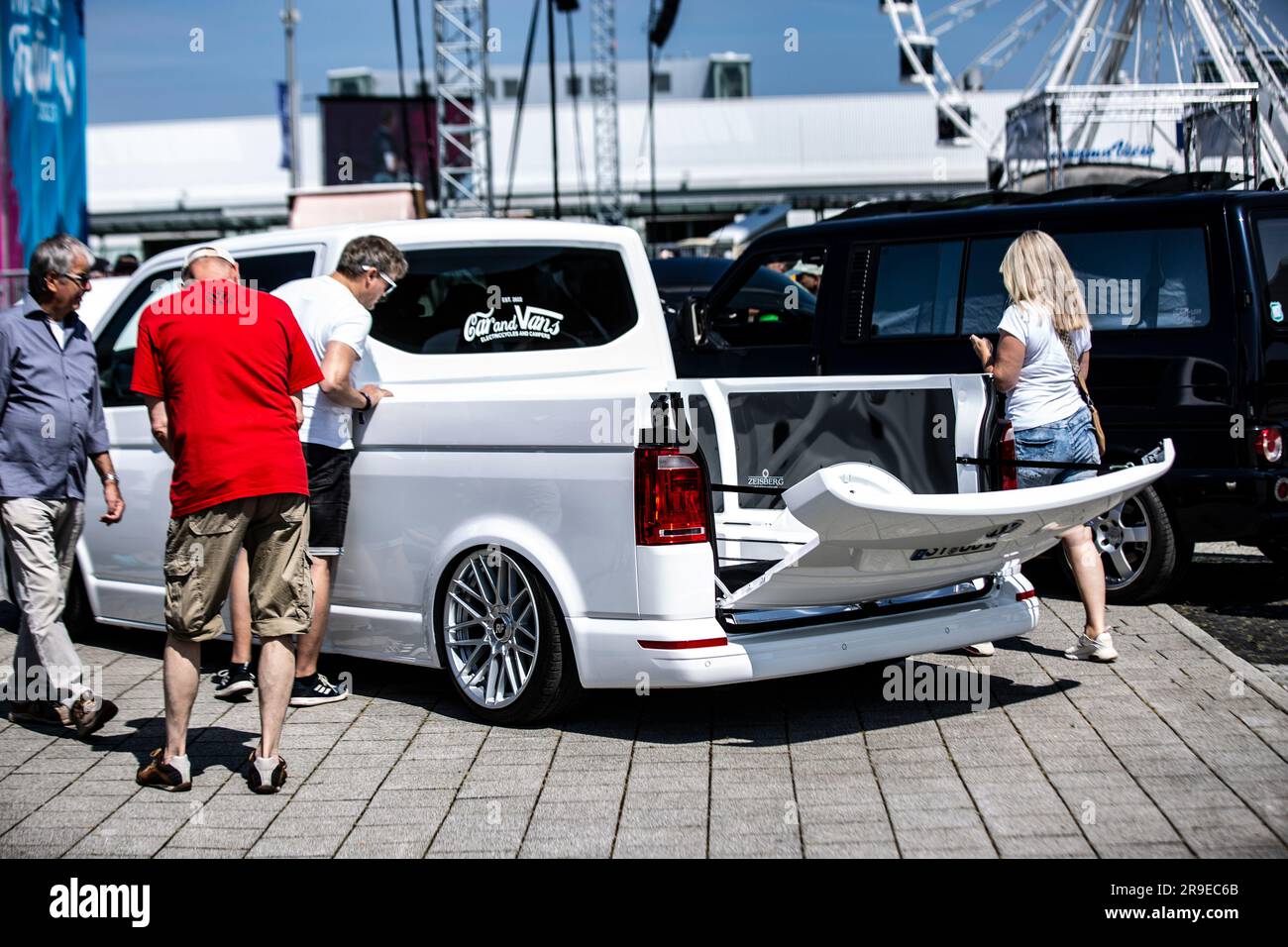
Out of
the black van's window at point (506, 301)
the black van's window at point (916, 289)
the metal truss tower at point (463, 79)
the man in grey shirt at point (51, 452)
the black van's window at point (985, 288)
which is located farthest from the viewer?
the metal truss tower at point (463, 79)

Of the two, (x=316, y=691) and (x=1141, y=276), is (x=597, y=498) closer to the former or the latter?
(x=316, y=691)

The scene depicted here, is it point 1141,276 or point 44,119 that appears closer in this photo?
point 1141,276

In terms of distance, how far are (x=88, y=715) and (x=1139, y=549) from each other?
5.11m

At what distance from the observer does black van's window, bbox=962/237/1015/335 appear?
25.9 feet

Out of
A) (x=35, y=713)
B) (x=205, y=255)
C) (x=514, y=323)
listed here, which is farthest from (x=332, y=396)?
(x=35, y=713)

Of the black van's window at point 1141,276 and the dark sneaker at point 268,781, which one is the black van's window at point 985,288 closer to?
the black van's window at point 1141,276

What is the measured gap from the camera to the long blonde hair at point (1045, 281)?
20.5ft

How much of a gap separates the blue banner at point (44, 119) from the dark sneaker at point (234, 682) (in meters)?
6.86

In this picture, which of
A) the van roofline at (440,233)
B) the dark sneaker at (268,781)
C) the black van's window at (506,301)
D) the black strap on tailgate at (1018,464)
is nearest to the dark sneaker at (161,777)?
the dark sneaker at (268,781)

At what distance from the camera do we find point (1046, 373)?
622 cm

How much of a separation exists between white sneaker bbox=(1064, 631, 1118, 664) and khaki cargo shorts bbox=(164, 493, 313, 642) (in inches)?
132

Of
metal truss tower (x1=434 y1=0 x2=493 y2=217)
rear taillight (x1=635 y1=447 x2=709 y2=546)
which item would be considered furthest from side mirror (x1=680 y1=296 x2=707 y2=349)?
Answer: metal truss tower (x1=434 y1=0 x2=493 y2=217)

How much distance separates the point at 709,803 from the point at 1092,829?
116cm

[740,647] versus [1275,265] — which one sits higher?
[1275,265]
